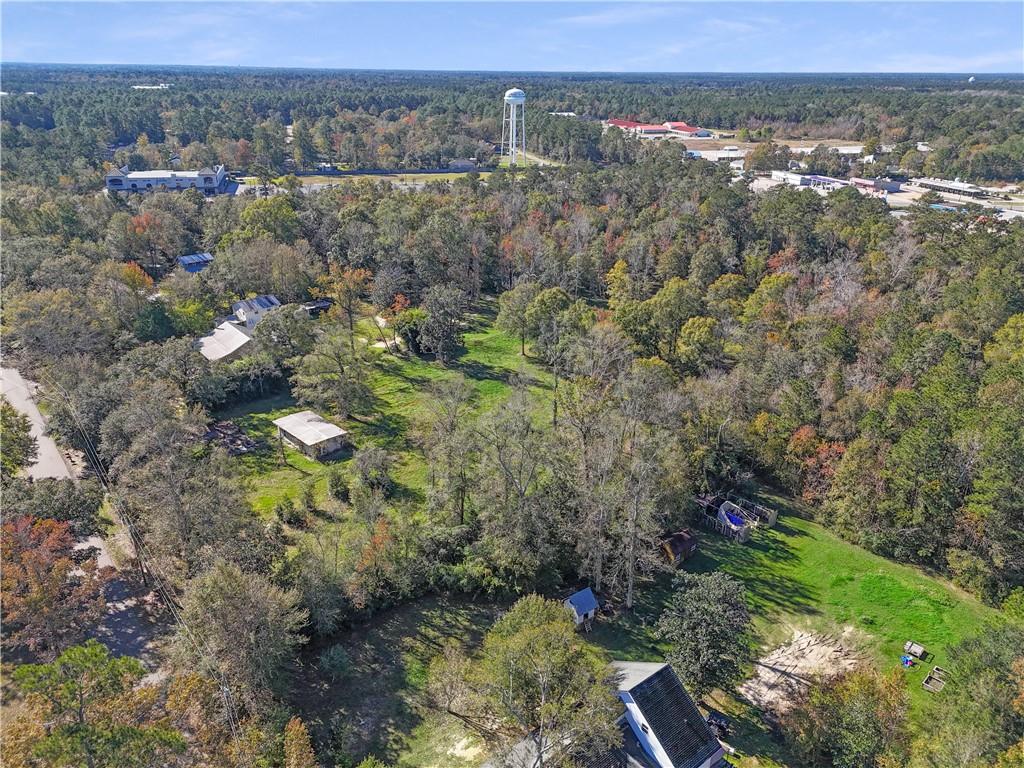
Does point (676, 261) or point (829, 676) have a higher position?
point (676, 261)

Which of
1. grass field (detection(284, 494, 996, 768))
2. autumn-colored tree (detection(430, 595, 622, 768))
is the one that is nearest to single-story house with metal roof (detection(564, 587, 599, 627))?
grass field (detection(284, 494, 996, 768))

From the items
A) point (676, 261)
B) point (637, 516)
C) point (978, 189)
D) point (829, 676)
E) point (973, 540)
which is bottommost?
point (829, 676)

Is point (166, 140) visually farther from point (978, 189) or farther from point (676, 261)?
point (978, 189)

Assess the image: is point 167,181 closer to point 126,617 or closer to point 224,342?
point 224,342

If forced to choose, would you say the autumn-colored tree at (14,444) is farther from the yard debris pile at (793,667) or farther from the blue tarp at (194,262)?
the yard debris pile at (793,667)

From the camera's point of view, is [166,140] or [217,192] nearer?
[217,192]

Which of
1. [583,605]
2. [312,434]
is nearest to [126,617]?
[312,434]

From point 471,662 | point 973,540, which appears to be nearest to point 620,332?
point 973,540
